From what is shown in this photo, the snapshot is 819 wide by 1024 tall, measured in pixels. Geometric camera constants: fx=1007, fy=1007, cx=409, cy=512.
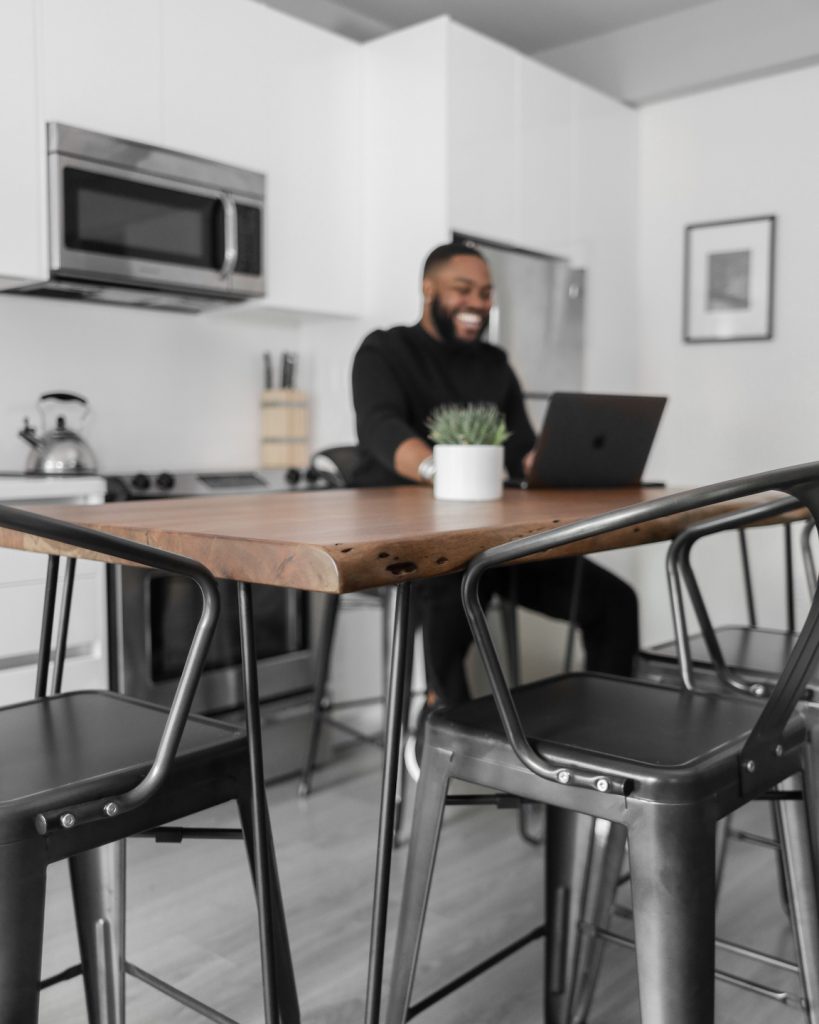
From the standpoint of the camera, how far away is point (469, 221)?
3.43 m

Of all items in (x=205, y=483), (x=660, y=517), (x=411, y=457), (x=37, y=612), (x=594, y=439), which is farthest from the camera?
(x=205, y=483)

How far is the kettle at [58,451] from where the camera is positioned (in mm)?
2846

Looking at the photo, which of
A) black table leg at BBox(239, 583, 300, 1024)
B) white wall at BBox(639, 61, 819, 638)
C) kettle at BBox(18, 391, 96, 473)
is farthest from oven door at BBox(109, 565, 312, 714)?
white wall at BBox(639, 61, 819, 638)

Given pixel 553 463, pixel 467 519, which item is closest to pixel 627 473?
pixel 553 463

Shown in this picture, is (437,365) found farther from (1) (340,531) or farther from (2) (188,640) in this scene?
(1) (340,531)

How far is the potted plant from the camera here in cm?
170

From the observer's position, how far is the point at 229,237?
312cm

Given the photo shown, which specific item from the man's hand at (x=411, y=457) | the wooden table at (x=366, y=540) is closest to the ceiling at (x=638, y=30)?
the man's hand at (x=411, y=457)

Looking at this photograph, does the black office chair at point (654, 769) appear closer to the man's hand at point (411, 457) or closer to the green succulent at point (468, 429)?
the green succulent at point (468, 429)

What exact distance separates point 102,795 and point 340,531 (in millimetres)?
366

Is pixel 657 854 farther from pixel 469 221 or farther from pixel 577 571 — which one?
pixel 469 221

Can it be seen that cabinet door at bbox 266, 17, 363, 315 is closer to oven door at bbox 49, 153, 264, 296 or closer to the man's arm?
oven door at bbox 49, 153, 264, 296

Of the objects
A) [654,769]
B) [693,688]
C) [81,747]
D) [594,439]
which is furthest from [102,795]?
[594,439]

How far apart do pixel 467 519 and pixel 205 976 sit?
101cm
